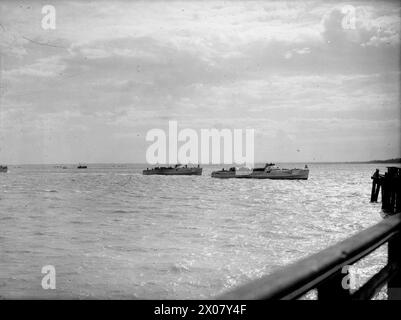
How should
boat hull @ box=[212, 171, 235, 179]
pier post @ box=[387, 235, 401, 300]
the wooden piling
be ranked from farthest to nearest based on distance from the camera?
1. boat hull @ box=[212, 171, 235, 179]
2. the wooden piling
3. pier post @ box=[387, 235, 401, 300]

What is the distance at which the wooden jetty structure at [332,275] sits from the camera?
1.53 meters

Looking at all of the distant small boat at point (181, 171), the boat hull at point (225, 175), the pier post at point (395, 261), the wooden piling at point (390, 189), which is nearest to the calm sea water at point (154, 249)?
the wooden piling at point (390, 189)

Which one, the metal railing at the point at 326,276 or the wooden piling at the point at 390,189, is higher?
the metal railing at the point at 326,276

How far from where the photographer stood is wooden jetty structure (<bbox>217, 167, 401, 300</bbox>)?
5.02 feet

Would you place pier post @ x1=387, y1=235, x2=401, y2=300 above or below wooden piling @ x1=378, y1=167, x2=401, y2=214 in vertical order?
above

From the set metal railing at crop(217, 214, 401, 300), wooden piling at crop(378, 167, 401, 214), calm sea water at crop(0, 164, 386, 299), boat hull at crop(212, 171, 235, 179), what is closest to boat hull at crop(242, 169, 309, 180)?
boat hull at crop(212, 171, 235, 179)

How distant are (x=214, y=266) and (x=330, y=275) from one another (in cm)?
1171

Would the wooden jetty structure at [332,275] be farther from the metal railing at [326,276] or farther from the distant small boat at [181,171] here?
the distant small boat at [181,171]

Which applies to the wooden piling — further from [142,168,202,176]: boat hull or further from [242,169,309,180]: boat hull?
[142,168,202,176]: boat hull

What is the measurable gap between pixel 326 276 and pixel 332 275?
0.37 ft

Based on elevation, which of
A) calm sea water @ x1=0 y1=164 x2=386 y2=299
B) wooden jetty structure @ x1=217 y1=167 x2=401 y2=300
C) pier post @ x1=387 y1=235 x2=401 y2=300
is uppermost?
wooden jetty structure @ x1=217 y1=167 x2=401 y2=300

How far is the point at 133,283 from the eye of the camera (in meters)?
11.5
